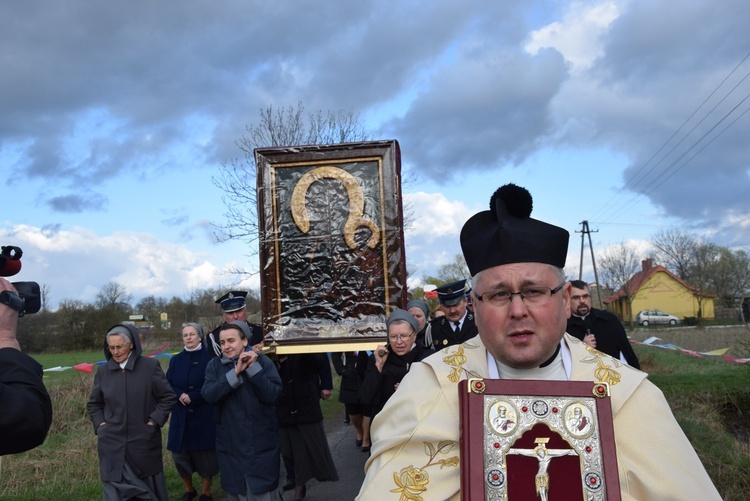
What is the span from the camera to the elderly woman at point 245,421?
6.47 metres

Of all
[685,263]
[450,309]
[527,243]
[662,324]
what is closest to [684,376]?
[450,309]

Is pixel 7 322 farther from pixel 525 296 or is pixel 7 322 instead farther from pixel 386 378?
pixel 386 378

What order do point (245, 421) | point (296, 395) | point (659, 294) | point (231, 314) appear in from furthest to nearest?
1. point (659, 294)
2. point (231, 314)
3. point (296, 395)
4. point (245, 421)

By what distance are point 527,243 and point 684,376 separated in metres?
13.4

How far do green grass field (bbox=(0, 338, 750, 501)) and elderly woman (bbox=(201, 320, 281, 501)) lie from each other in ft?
6.40

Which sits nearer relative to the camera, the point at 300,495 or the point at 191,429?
the point at 300,495

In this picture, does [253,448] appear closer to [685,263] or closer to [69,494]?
[69,494]

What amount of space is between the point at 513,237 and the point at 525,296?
212 millimetres

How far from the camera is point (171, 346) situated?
2920cm

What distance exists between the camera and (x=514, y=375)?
257 centimetres

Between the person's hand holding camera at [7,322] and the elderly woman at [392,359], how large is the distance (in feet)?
12.2

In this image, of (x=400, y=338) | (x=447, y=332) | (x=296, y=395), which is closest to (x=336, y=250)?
(x=400, y=338)

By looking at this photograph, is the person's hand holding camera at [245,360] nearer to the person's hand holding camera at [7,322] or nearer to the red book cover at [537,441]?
the person's hand holding camera at [7,322]

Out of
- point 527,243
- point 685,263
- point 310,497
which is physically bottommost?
point 310,497
